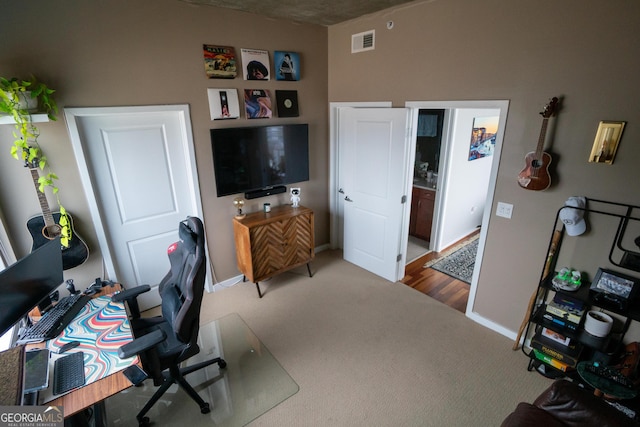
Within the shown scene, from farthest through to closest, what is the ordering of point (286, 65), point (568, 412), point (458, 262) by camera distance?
1. point (458, 262)
2. point (286, 65)
3. point (568, 412)

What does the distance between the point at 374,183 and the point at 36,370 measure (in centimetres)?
302

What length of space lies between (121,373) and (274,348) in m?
1.34

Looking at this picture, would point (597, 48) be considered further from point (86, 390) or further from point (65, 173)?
point (65, 173)

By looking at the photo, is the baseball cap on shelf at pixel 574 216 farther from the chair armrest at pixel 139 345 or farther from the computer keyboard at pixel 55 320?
the computer keyboard at pixel 55 320

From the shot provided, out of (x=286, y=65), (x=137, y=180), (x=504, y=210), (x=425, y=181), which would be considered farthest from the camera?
(x=425, y=181)

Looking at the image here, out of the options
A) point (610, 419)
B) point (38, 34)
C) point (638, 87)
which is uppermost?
point (38, 34)

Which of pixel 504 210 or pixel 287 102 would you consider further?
pixel 287 102

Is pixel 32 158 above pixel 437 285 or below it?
above

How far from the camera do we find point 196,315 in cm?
196

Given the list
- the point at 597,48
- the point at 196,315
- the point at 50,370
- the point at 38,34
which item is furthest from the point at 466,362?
the point at 38,34

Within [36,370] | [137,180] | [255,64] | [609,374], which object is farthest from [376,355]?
[255,64]

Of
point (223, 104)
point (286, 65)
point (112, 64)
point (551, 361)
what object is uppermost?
point (286, 65)

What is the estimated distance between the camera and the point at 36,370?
4.78 ft

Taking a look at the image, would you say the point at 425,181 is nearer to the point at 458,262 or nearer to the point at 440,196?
the point at 440,196
